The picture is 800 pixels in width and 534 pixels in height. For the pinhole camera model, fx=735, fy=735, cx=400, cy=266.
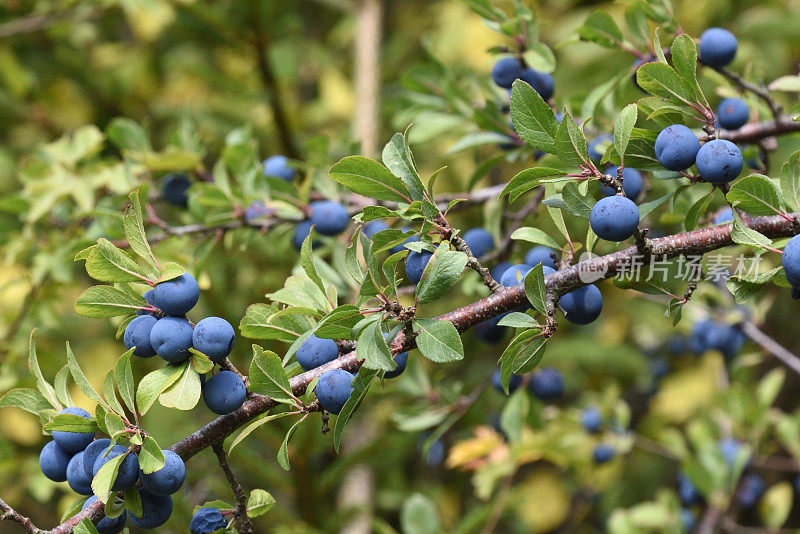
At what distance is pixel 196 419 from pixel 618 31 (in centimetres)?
178

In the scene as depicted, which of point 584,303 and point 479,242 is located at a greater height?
point 584,303

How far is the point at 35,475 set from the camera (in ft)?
6.14

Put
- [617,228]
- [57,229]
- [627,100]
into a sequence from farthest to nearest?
[57,229]
[627,100]
[617,228]

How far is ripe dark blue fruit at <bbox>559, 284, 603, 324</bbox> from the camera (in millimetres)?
1031

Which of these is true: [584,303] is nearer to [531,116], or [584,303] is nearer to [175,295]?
[531,116]

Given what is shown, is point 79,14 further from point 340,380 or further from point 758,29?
point 758,29

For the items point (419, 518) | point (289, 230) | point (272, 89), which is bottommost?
point (419, 518)

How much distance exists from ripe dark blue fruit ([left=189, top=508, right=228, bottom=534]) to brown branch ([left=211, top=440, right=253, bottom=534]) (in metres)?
0.02

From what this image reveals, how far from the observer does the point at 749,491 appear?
2.39 metres

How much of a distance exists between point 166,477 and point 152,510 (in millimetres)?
99

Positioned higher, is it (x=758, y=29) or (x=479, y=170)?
(x=479, y=170)

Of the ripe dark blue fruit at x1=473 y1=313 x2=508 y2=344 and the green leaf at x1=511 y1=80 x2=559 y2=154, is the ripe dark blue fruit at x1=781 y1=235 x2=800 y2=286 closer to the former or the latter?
the green leaf at x1=511 y1=80 x2=559 y2=154

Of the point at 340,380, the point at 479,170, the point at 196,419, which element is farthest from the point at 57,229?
the point at 340,380

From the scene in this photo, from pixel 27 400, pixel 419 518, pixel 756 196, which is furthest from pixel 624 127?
pixel 419 518
